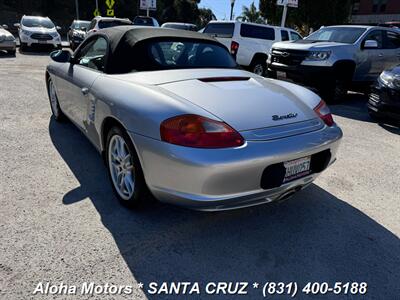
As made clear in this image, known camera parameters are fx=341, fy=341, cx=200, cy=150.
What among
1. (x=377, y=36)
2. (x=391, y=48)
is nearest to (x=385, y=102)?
(x=377, y=36)

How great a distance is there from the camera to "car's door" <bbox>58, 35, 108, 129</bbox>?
11.2ft

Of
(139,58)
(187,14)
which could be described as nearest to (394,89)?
(139,58)

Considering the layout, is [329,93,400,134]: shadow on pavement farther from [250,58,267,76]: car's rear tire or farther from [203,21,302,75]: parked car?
[203,21,302,75]: parked car

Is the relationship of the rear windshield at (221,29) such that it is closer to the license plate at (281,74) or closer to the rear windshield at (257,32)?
the rear windshield at (257,32)

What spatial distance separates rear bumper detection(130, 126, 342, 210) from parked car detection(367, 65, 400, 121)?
4.10m

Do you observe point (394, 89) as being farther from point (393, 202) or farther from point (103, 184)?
point (103, 184)

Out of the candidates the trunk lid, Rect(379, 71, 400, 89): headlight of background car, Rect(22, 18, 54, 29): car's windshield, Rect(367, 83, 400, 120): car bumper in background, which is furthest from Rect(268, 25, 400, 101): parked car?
Rect(22, 18, 54, 29): car's windshield

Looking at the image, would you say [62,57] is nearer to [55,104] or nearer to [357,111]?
[55,104]

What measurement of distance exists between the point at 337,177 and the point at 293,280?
6.23 feet

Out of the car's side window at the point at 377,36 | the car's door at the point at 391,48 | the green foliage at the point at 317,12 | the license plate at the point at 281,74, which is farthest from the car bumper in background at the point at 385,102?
the green foliage at the point at 317,12

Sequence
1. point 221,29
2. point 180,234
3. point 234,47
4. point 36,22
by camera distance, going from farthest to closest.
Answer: point 36,22 → point 221,29 → point 234,47 → point 180,234

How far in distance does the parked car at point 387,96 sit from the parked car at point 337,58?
4.84ft

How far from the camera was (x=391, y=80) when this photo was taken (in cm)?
595

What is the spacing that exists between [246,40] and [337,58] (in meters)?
3.56
